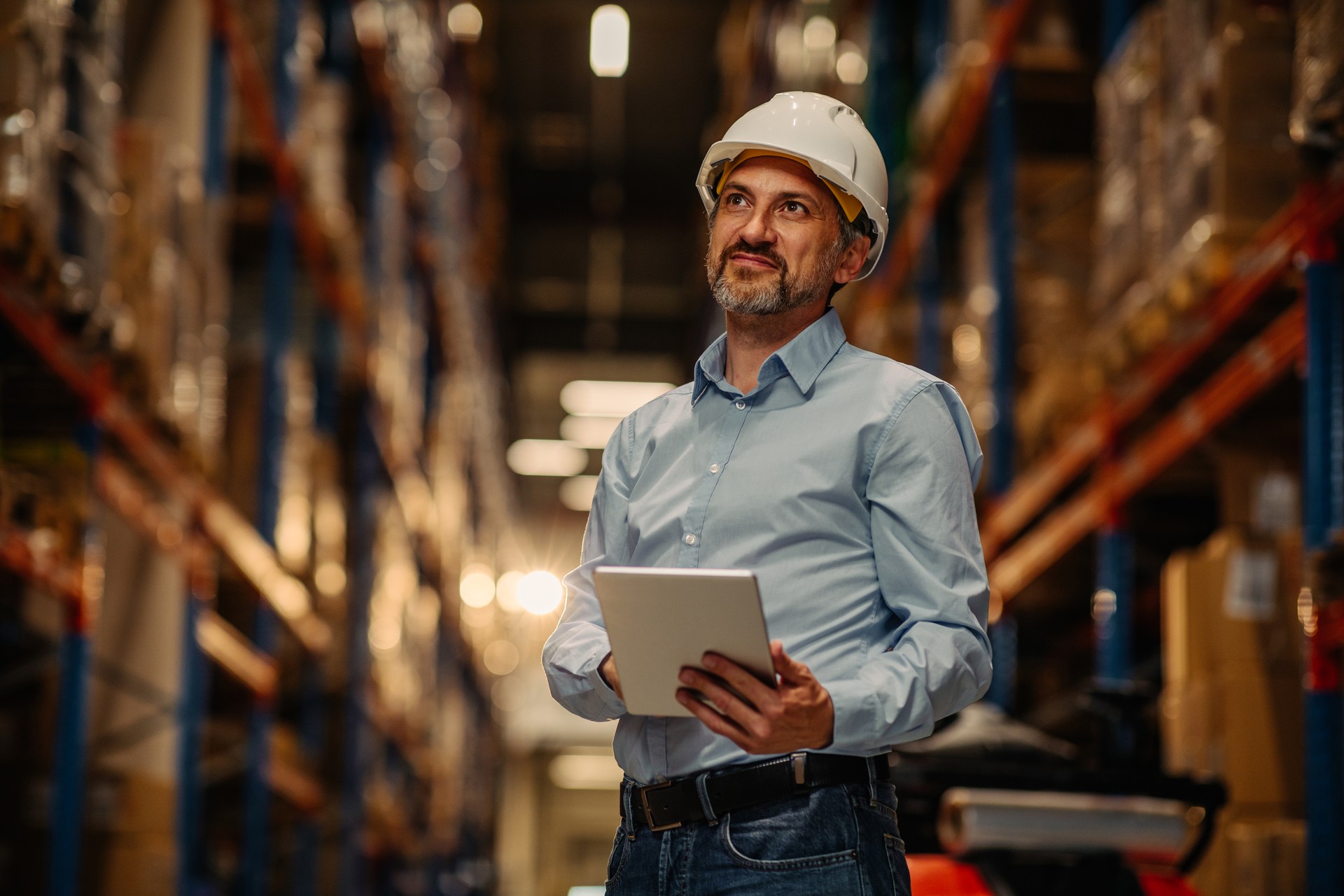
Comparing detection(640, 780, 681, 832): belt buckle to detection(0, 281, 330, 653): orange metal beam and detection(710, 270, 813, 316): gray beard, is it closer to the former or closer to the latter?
detection(710, 270, 813, 316): gray beard

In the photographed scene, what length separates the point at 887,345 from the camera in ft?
33.1

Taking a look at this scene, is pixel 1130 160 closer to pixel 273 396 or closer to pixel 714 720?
pixel 273 396

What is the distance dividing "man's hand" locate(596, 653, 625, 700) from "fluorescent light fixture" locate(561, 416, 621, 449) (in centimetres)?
2226

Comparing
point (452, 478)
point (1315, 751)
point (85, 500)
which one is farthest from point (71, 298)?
point (452, 478)

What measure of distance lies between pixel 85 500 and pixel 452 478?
35.5 feet

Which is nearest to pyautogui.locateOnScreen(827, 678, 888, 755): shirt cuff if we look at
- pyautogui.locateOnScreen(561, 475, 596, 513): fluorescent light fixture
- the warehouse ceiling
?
the warehouse ceiling

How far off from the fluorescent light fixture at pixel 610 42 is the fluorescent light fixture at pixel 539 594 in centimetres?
990

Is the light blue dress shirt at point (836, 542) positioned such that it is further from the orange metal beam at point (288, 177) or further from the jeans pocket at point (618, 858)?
the orange metal beam at point (288, 177)

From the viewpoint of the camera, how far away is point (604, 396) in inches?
944

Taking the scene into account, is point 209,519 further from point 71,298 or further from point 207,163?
point 71,298

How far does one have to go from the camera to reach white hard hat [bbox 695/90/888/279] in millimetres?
2402

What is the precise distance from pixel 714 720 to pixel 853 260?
32.0 inches

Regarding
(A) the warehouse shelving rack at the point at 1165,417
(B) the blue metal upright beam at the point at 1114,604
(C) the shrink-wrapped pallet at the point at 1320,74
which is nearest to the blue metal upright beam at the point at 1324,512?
A: (A) the warehouse shelving rack at the point at 1165,417

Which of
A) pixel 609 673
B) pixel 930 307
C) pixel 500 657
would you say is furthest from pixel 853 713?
pixel 500 657
